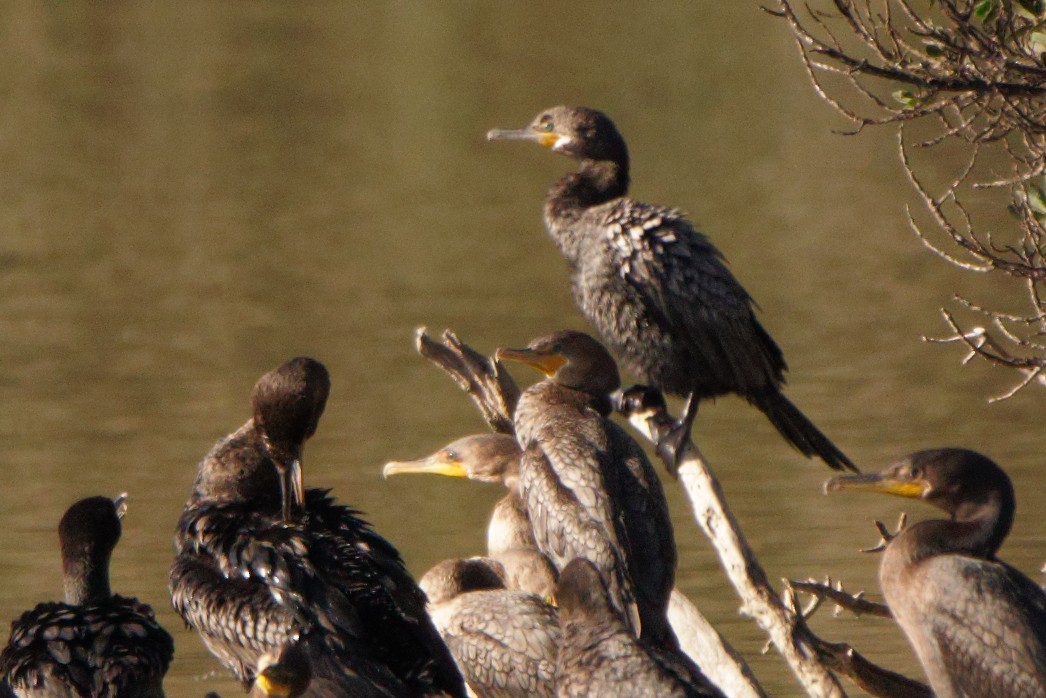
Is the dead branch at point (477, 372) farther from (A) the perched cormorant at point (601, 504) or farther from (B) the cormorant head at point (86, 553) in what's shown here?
(B) the cormorant head at point (86, 553)

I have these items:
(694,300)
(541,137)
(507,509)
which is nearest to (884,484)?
(694,300)

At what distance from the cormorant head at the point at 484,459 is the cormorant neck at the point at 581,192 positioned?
31.8 inches

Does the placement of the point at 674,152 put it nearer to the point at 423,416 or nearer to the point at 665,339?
the point at 423,416

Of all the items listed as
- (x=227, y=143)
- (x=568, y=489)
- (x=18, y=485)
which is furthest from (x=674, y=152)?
(x=568, y=489)

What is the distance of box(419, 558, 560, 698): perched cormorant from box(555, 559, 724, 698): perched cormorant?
20.5 inches

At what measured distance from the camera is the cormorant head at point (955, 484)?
6230 millimetres

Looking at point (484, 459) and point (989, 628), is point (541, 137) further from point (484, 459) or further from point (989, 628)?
point (989, 628)

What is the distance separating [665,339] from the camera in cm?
780

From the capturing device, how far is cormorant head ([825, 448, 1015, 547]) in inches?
245

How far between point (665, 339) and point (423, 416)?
6111mm

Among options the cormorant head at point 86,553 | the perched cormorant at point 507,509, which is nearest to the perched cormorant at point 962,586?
the perched cormorant at point 507,509

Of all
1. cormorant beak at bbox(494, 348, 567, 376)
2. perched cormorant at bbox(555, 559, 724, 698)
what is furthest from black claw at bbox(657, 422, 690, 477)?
perched cormorant at bbox(555, 559, 724, 698)

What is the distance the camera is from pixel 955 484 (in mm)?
6285

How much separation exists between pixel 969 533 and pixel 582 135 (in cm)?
280
